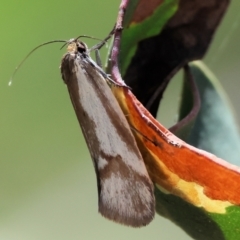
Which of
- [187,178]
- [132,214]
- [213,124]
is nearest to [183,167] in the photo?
[187,178]

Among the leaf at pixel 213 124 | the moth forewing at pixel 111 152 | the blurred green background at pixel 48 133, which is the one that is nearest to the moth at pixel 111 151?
the moth forewing at pixel 111 152

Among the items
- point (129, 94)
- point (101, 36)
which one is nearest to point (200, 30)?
point (129, 94)

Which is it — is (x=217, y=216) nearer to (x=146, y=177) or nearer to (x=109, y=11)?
(x=146, y=177)

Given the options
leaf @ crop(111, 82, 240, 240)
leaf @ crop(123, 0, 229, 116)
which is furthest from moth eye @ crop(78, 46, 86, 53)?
leaf @ crop(111, 82, 240, 240)

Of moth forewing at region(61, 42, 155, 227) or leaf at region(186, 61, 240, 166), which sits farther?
leaf at region(186, 61, 240, 166)

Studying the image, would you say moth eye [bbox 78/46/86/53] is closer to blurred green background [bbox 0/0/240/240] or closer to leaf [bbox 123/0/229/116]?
leaf [bbox 123/0/229/116]
